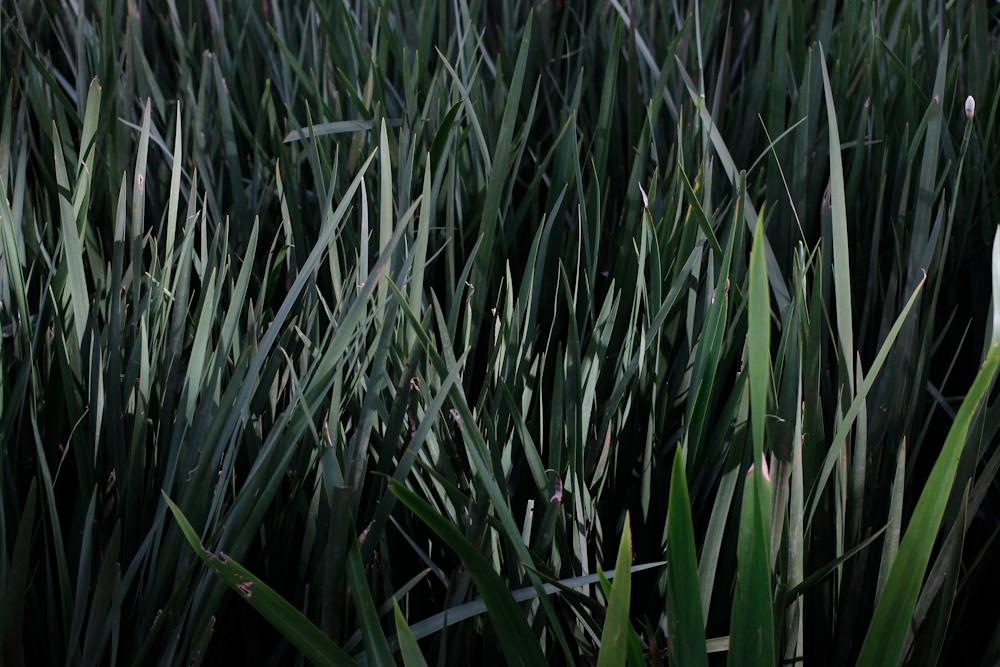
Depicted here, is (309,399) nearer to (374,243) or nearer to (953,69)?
(374,243)

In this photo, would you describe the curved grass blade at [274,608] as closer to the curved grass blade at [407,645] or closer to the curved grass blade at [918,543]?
the curved grass blade at [407,645]

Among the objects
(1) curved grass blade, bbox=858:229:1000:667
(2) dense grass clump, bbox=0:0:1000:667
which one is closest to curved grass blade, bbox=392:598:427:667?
Result: (2) dense grass clump, bbox=0:0:1000:667

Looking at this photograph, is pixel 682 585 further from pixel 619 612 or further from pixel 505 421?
pixel 505 421

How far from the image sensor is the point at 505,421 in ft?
1.28

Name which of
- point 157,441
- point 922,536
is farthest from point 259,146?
point 922,536

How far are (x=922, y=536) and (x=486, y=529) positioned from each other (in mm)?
176

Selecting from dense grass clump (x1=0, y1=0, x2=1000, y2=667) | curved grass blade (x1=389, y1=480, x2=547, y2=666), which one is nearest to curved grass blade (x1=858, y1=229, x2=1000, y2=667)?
dense grass clump (x1=0, y1=0, x2=1000, y2=667)

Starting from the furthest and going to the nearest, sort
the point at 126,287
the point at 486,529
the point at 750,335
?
the point at 126,287, the point at 486,529, the point at 750,335

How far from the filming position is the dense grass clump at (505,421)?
288 millimetres

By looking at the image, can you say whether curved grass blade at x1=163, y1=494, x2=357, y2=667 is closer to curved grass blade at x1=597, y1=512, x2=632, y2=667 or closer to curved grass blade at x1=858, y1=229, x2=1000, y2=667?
curved grass blade at x1=597, y1=512, x2=632, y2=667

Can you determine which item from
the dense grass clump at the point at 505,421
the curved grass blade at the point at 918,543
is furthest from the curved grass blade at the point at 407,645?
the curved grass blade at the point at 918,543

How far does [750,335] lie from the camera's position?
0.22 m

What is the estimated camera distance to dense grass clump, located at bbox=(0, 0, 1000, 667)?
29cm

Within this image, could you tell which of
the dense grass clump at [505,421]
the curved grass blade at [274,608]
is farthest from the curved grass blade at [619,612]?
the curved grass blade at [274,608]
